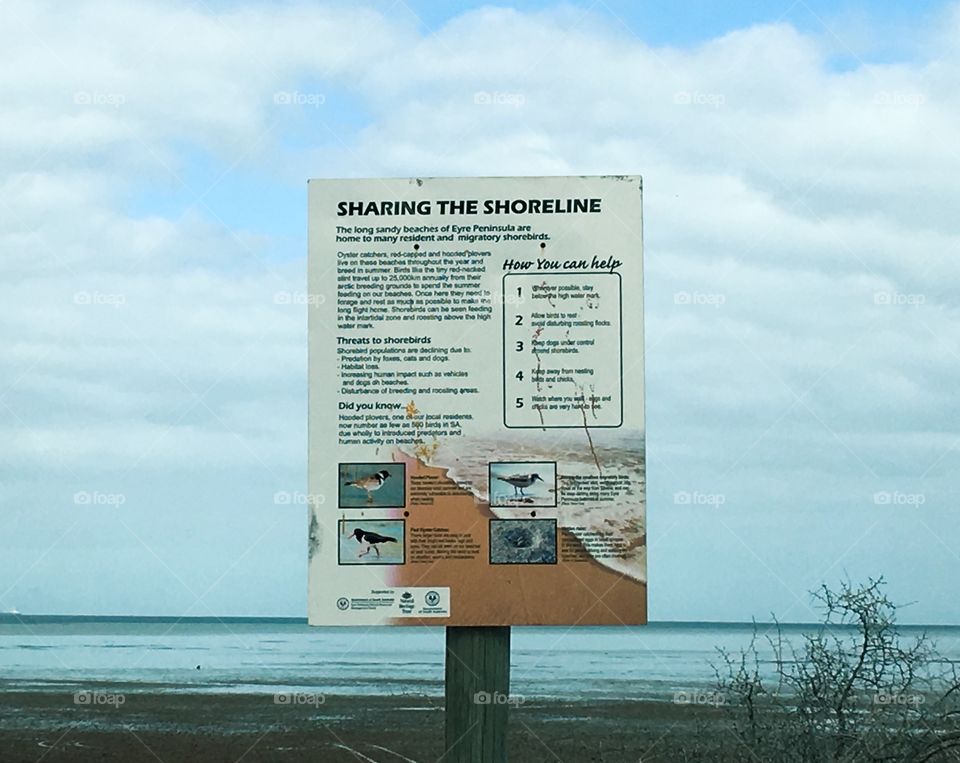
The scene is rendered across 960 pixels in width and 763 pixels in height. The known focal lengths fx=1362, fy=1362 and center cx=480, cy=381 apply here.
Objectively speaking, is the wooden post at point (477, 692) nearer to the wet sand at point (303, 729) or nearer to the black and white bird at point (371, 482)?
the black and white bird at point (371, 482)

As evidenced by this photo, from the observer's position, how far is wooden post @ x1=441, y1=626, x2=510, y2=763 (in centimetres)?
590

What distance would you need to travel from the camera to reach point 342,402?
231 inches

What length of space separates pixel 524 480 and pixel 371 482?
0.66 metres

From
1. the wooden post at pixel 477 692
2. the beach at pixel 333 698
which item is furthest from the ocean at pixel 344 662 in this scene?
the wooden post at pixel 477 692

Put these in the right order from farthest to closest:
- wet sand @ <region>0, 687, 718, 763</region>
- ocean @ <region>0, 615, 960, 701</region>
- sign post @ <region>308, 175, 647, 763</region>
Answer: ocean @ <region>0, 615, 960, 701</region>, wet sand @ <region>0, 687, 718, 763</region>, sign post @ <region>308, 175, 647, 763</region>

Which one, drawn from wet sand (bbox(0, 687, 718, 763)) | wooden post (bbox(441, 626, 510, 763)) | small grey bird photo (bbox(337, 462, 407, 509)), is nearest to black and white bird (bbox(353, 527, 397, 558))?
small grey bird photo (bbox(337, 462, 407, 509))

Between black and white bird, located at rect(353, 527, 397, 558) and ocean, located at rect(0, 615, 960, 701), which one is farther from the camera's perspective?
ocean, located at rect(0, 615, 960, 701)

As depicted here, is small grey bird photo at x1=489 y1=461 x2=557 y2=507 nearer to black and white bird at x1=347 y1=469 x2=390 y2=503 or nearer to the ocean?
black and white bird at x1=347 y1=469 x2=390 y2=503

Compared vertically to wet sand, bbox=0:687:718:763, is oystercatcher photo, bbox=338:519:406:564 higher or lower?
higher

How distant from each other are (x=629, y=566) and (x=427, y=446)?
1.00 m

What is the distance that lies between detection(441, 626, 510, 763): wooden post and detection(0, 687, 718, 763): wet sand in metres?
9.22

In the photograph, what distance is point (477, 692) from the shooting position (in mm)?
5945

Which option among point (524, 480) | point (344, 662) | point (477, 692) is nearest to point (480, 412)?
point (524, 480)

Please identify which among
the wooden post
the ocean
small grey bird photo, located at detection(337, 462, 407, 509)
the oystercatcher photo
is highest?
small grey bird photo, located at detection(337, 462, 407, 509)
